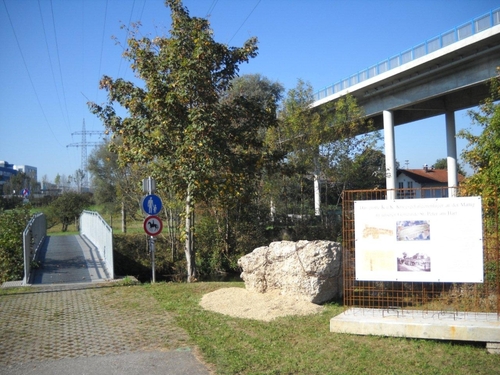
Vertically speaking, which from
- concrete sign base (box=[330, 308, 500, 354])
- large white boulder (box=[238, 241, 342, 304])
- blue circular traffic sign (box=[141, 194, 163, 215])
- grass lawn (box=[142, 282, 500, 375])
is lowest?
grass lawn (box=[142, 282, 500, 375])

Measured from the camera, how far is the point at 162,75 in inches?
546

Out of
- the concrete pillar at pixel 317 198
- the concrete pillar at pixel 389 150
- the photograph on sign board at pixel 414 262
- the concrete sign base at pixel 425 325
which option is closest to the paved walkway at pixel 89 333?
the concrete sign base at pixel 425 325

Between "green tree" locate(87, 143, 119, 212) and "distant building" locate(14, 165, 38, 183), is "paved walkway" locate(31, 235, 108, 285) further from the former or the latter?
"distant building" locate(14, 165, 38, 183)

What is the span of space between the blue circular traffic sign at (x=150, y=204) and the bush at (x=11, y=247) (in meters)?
4.79

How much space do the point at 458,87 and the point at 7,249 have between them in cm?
2112

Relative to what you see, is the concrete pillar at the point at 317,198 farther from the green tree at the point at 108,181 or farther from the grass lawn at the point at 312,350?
the grass lawn at the point at 312,350

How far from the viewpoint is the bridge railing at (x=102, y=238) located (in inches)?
546

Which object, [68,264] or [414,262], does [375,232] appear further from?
[68,264]

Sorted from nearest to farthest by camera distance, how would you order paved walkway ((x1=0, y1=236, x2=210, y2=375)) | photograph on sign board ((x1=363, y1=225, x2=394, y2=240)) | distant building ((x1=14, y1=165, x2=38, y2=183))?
paved walkway ((x1=0, y1=236, x2=210, y2=375))
photograph on sign board ((x1=363, y1=225, x2=394, y2=240))
distant building ((x1=14, y1=165, x2=38, y2=183))

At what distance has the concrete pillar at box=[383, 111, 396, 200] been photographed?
29.3m

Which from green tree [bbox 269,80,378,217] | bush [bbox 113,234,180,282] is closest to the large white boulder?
bush [bbox 113,234,180,282]

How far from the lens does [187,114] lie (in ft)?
44.8

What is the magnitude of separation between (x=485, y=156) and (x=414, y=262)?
669cm

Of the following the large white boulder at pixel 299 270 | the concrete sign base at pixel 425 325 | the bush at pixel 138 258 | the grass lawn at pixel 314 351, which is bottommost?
the bush at pixel 138 258
